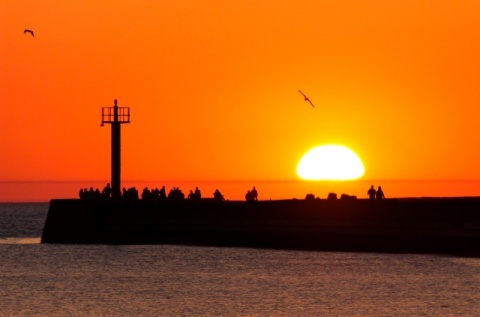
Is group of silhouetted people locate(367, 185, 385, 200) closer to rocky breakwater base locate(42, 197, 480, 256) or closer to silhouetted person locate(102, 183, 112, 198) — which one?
rocky breakwater base locate(42, 197, 480, 256)

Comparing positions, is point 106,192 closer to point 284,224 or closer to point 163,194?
point 163,194

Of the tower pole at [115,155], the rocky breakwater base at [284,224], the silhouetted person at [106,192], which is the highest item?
the tower pole at [115,155]

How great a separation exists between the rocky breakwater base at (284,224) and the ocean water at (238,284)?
98 centimetres

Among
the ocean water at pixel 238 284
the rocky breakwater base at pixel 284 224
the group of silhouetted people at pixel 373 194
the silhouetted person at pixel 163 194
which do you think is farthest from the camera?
the silhouetted person at pixel 163 194

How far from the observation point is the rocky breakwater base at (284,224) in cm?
7300

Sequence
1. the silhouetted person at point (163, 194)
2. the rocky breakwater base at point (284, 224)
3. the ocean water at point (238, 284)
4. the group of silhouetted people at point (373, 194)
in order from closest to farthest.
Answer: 1. the ocean water at point (238, 284)
2. the rocky breakwater base at point (284, 224)
3. the group of silhouetted people at point (373, 194)
4. the silhouetted person at point (163, 194)

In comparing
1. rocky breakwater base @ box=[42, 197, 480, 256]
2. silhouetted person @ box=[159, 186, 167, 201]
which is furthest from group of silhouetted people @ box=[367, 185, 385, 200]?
silhouetted person @ box=[159, 186, 167, 201]

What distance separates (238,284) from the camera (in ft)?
218

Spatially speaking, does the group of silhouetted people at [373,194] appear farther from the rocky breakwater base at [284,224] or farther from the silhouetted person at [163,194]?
the silhouetted person at [163,194]

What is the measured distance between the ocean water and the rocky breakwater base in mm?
982

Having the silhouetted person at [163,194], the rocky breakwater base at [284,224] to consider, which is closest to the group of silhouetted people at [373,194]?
the rocky breakwater base at [284,224]

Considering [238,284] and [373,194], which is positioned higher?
[373,194]

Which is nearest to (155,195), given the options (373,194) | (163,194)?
(163,194)

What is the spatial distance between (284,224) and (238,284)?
45.1 ft
